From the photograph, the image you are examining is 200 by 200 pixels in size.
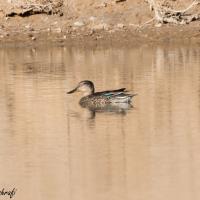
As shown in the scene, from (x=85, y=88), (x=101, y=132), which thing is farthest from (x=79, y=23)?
(x=101, y=132)

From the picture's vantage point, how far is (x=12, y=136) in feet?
51.8

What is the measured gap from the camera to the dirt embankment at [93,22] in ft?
92.7

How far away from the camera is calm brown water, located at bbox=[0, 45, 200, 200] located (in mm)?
12586

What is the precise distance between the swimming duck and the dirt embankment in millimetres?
8705

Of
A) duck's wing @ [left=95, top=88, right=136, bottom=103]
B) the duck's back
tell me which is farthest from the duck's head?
duck's wing @ [left=95, top=88, right=136, bottom=103]

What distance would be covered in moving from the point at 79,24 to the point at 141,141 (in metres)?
14.1

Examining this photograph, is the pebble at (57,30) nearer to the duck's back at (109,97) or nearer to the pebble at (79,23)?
the pebble at (79,23)

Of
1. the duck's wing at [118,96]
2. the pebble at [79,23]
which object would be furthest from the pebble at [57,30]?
the duck's wing at [118,96]

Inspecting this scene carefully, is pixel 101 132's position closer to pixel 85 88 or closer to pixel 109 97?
pixel 109 97

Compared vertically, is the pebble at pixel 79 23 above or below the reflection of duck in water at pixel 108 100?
above

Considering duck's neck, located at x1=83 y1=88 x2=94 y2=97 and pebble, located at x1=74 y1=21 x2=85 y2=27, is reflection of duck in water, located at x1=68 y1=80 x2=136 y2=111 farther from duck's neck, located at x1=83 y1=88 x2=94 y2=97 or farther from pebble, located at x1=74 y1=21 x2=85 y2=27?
pebble, located at x1=74 y1=21 x2=85 y2=27

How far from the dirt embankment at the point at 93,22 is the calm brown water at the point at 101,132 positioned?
3022mm

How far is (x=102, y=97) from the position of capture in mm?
18641

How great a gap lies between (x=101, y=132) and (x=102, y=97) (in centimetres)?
281
